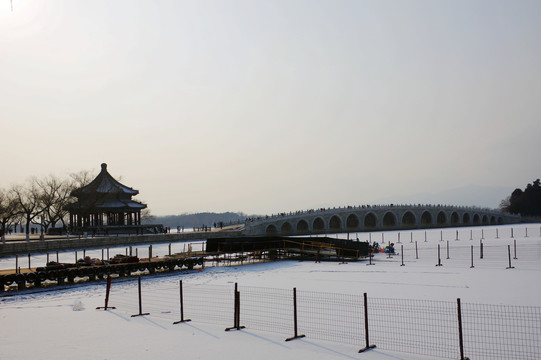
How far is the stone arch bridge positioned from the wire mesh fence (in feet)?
211

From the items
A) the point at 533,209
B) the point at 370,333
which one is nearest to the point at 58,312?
the point at 370,333

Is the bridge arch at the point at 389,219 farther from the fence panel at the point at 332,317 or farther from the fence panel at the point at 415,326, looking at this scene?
the fence panel at the point at 415,326

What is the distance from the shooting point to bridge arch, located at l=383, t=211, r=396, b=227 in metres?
124

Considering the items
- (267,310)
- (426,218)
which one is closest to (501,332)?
(267,310)

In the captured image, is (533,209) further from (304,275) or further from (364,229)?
(304,275)

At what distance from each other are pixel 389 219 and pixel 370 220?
7.89 meters

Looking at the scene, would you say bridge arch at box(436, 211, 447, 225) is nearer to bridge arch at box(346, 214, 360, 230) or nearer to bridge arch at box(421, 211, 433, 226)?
bridge arch at box(421, 211, 433, 226)

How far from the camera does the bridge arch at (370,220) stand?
118 metres

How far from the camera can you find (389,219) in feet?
413

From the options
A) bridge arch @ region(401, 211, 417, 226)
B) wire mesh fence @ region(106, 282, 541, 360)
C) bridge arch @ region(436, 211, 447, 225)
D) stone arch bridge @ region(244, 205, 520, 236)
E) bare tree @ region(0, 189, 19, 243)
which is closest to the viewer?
wire mesh fence @ region(106, 282, 541, 360)

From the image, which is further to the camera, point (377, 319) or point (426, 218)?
point (426, 218)

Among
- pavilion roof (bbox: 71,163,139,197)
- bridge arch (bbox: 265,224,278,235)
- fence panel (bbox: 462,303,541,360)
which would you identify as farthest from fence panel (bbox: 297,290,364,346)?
bridge arch (bbox: 265,224,278,235)

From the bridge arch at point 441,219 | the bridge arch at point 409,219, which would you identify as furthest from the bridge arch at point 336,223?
the bridge arch at point 441,219

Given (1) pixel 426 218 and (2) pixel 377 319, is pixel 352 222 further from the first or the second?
(2) pixel 377 319
